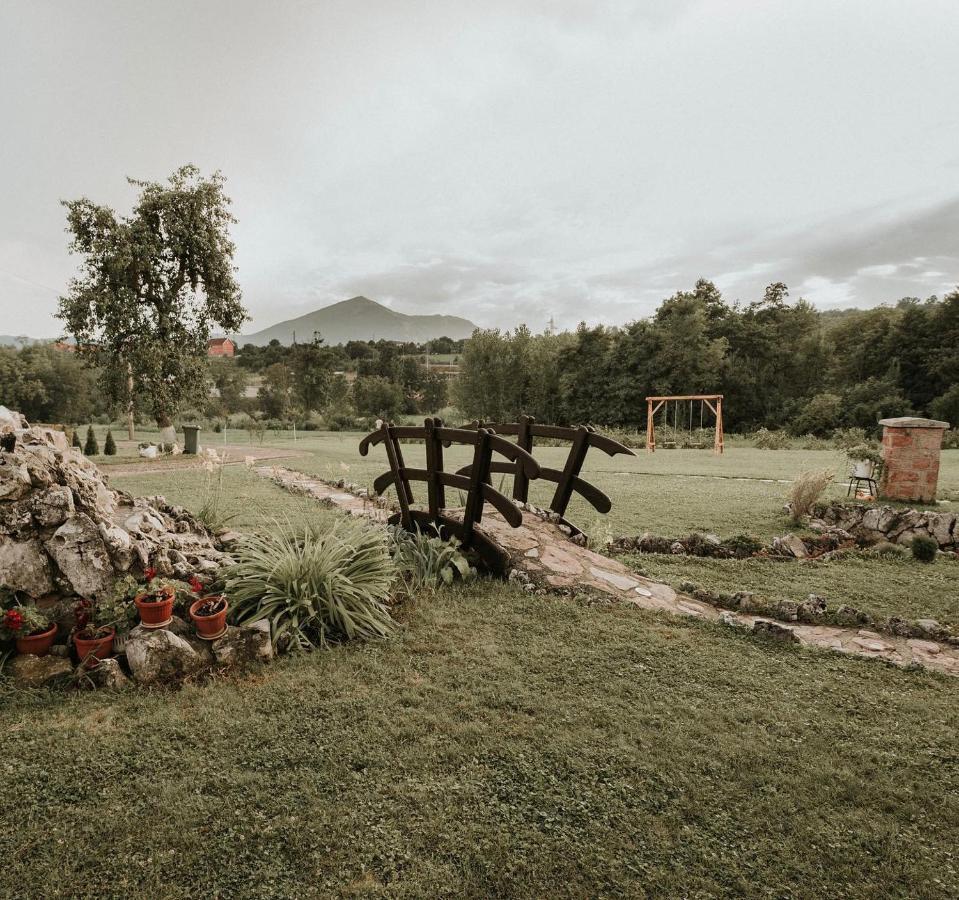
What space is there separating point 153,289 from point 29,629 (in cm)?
1663

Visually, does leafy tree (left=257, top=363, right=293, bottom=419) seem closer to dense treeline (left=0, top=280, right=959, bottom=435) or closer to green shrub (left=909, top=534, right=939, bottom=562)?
dense treeline (left=0, top=280, right=959, bottom=435)

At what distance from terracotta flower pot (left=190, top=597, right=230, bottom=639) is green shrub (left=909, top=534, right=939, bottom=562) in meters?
7.02

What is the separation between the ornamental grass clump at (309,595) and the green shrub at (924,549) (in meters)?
5.88

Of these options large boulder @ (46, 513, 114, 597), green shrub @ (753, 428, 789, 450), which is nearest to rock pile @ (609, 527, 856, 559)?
large boulder @ (46, 513, 114, 597)

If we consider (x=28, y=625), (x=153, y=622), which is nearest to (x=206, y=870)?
(x=153, y=622)

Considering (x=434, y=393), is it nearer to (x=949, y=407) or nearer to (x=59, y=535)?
(x=949, y=407)

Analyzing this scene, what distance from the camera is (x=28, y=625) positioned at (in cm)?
297

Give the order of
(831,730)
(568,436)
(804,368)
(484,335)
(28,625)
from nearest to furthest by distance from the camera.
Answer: (831,730)
(28,625)
(568,436)
(804,368)
(484,335)

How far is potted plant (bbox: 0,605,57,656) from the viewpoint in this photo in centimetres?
293

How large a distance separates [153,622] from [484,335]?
39.9 metres

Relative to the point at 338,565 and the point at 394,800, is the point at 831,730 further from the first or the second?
the point at 338,565

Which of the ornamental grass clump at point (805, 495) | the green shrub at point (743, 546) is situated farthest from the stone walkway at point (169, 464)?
the ornamental grass clump at point (805, 495)

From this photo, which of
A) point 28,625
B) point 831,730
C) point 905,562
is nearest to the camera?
point 831,730

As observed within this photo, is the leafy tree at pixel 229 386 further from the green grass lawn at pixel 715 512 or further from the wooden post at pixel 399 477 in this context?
the wooden post at pixel 399 477
